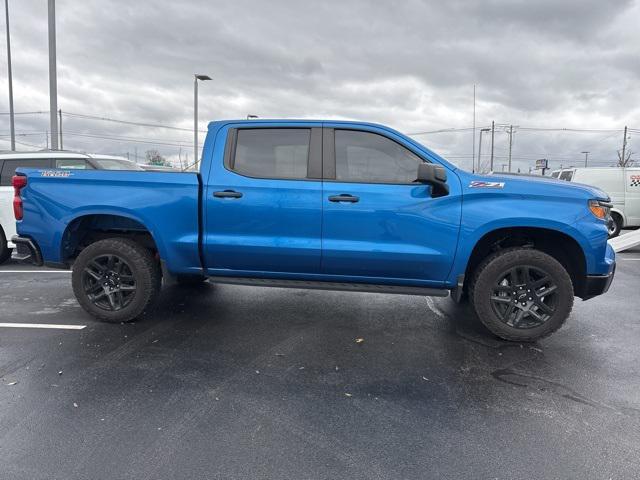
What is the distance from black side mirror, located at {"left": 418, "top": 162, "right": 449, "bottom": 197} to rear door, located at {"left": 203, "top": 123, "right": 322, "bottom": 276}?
93 centimetres

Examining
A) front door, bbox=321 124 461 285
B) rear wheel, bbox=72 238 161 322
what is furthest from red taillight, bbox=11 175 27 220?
front door, bbox=321 124 461 285

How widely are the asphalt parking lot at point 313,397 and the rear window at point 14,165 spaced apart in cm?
347

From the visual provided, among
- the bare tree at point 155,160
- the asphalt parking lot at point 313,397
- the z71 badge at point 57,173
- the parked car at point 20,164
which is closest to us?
the asphalt parking lot at point 313,397

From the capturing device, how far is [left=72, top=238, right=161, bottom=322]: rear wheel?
455 centimetres

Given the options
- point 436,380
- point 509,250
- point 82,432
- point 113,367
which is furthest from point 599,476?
point 113,367

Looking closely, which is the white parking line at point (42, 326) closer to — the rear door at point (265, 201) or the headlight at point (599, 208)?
the rear door at point (265, 201)

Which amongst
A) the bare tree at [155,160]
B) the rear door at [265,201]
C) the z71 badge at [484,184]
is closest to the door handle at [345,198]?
the rear door at [265,201]

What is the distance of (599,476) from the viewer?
2.39 meters

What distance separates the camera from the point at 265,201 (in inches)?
166

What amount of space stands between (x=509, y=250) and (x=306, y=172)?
200cm

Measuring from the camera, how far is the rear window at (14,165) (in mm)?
7613

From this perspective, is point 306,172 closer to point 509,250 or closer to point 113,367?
point 509,250

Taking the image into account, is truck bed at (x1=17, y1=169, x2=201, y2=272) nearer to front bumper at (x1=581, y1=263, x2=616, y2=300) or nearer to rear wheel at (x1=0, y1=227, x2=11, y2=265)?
front bumper at (x1=581, y1=263, x2=616, y2=300)

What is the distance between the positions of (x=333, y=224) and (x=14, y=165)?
20.9 feet
